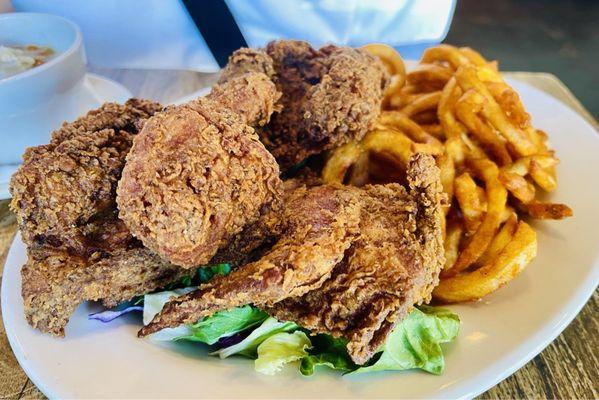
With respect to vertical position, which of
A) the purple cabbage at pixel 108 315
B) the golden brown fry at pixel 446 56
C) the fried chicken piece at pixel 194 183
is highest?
the fried chicken piece at pixel 194 183

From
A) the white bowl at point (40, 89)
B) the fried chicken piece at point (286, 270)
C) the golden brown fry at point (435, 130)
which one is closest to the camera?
the fried chicken piece at point (286, 270)

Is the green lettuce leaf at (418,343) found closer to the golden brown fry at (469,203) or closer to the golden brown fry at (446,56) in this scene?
the golden brown fry at (469,203)

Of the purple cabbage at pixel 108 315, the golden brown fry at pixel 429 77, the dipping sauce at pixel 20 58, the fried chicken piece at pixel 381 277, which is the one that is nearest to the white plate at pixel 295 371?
the purple cabbage at pixel 108 315

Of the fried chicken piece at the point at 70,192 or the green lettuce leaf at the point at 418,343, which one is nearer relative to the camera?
the green lettuce leaf at the point at 418,343

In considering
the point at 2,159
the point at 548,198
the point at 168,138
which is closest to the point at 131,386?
the point at 168,138

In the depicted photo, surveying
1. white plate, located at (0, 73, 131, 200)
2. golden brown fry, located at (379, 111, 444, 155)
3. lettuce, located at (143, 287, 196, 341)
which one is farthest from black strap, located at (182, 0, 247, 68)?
lettuce, located at (143, 287, 196, 341)

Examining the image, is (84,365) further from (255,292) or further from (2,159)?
→ (2,159)

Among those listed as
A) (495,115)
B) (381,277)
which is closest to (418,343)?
(381,277)
